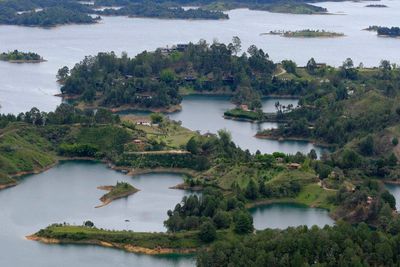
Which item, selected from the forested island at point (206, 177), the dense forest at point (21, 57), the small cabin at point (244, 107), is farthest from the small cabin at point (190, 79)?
the dense forest at point (21, 57)

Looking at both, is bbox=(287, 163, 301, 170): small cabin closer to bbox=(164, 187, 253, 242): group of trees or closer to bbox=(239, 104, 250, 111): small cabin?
bbox=(164, 187, 253, 242): group of trees

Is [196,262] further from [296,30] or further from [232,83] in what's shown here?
[296,30]

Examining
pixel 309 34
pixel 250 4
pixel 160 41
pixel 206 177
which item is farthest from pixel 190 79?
pixel 250 4

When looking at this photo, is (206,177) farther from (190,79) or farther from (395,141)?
(190,79)

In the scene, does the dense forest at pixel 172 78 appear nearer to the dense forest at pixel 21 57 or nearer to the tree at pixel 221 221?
the dense forest at pixel 21 57

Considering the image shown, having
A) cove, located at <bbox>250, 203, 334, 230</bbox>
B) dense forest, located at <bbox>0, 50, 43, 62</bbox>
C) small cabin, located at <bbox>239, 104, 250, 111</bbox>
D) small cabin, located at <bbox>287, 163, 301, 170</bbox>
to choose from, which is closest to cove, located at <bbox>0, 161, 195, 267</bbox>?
cove, located at <bbox>250, 203, 334, 230</bbox>
